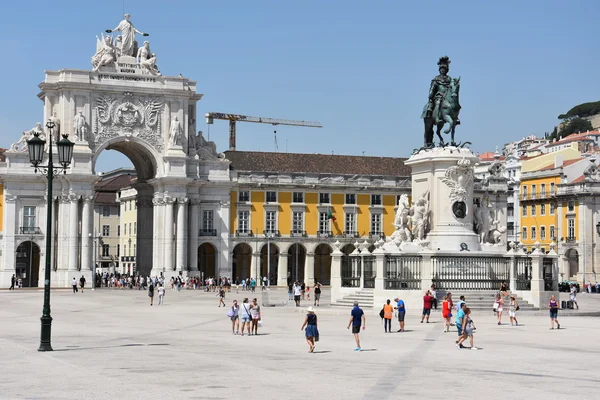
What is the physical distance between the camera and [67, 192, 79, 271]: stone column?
8219cm

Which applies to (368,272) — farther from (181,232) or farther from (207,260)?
(207,260)

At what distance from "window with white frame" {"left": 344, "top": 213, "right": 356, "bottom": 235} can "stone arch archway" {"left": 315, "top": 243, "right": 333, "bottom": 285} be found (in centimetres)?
225

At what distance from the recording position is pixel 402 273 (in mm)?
41938

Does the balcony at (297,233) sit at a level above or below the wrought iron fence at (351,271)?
above

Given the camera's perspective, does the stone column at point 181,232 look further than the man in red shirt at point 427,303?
Yes

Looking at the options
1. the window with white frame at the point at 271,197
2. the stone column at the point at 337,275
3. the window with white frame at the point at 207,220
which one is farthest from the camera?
the window with white frame at the point at 271,197

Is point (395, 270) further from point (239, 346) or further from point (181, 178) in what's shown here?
point (181, 178)

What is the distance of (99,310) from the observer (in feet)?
159

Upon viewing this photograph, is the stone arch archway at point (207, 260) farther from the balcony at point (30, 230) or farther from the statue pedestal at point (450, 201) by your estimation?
the statue pedestal at point (450, 201)

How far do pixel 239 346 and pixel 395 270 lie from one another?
47.7 feet

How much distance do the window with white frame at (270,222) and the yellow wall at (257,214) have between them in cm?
38

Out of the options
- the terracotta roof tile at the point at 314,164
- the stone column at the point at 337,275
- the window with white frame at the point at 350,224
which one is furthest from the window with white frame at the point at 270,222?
the stone column at the point at 337,275

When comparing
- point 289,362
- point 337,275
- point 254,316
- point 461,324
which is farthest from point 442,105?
point 289,362

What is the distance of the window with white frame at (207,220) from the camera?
89.4 m
